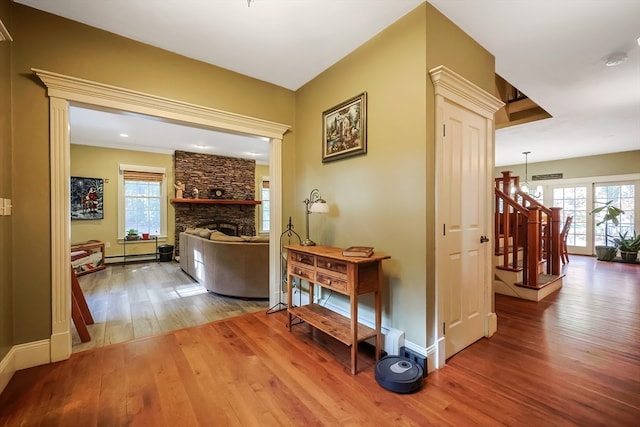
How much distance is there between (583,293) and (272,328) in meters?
4.44

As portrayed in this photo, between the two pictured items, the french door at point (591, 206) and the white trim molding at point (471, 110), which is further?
the french door at point (591, 206)

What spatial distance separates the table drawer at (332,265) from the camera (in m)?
2.16

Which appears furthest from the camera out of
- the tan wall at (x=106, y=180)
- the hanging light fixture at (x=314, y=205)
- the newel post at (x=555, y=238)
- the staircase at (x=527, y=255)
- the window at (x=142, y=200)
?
the window at (x=142, y=200)

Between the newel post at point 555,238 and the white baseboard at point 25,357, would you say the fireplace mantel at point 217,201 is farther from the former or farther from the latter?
the newel post at point 555,238

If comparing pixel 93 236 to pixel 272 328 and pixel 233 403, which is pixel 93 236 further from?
pixel 233 403

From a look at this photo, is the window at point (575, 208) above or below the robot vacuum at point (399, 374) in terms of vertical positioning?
above

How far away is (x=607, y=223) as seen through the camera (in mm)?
7180

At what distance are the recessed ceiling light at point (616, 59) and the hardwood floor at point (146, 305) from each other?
454 centimetres

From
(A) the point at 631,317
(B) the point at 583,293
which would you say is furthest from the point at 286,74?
(B) the point at 583,293

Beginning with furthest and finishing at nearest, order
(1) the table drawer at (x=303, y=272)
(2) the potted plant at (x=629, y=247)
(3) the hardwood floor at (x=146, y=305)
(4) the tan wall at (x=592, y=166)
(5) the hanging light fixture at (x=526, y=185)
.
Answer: (5) the hanging light fixture at (x=526, y=185) < (4) the tan wall at (x=592, y=166) < (2) the potted plant at (x=629, y=247) < (3) the hardwood floor at (x=146, y=305) < (1) the table drawer at (x=303, y=272)

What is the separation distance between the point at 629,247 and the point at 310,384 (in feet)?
28.0

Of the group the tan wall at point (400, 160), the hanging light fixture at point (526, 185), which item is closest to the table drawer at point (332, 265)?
the tan wall at point (400, 160)

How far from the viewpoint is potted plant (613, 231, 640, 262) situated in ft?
21.0

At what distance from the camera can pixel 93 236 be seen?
6258 mm
